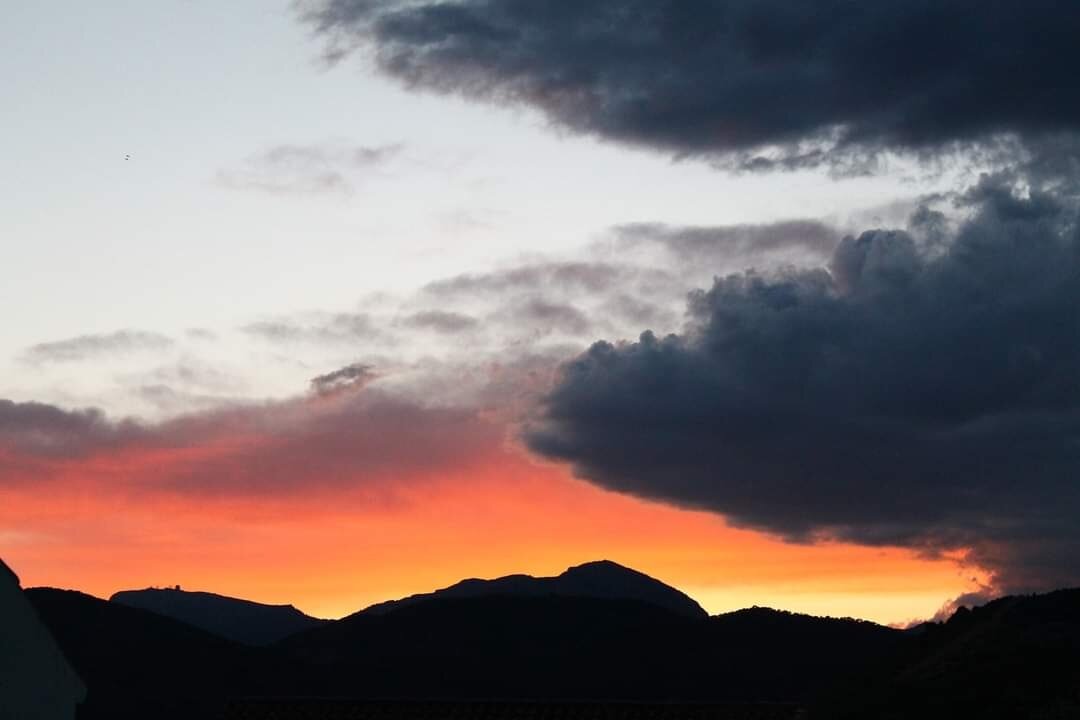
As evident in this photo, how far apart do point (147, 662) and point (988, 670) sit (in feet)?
238

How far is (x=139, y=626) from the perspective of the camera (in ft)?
418

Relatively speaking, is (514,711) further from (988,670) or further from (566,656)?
(566,656)

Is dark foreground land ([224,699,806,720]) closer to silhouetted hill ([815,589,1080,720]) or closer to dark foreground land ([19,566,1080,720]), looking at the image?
silhouetted hill ([815,589,1080,720])

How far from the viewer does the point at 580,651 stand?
133625mm

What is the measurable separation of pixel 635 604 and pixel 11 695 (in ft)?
402

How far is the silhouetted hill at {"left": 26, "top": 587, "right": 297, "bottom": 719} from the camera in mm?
108481

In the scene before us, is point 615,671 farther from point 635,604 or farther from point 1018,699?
point 1018,699

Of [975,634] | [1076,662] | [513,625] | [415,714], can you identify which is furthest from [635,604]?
[415,714]

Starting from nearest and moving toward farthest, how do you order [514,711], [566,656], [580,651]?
[514,711]
[566,656]
[580,651]

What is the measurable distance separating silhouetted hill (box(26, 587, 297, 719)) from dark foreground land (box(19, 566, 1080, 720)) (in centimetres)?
20

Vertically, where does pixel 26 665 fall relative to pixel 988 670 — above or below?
below

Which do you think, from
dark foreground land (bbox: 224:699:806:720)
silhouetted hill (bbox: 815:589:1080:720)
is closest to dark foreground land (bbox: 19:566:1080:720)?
silhouetted hill (bbox: 815:589:1080:720)

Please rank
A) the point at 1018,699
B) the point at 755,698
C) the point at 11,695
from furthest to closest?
the point at 755,698
the point at 1018,699
the point at 11,695

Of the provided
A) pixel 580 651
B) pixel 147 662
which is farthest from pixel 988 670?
pixel 147 662
